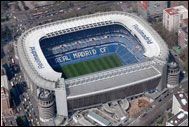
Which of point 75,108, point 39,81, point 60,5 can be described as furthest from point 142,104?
point 60,5

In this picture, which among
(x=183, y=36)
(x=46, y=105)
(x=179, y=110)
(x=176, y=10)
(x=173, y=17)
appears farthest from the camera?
(x=176, y=10)

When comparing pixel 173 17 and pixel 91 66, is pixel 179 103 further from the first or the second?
pixel 173 17

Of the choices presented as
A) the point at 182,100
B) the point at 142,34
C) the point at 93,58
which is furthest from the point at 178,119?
the point at 93,58

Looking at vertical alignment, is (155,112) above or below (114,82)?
below

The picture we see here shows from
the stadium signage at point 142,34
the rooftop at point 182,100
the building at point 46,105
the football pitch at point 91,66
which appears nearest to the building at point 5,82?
the building at point 46,105

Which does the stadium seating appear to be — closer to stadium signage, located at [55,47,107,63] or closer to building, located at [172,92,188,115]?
stadium signage, located at [55,47,107,63]

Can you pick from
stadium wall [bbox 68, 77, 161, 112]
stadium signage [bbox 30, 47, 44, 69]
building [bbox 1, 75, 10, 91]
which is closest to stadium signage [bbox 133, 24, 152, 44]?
stadium wall [bbox 68, 77, 161, 112]
